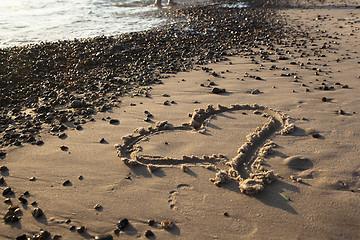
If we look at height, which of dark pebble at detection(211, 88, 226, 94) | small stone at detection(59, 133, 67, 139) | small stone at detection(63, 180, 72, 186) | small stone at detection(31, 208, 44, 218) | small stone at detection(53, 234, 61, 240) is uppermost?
dark pebble at detection(211, 88, 226, 94)

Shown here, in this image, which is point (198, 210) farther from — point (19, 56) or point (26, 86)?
point (19, 56)

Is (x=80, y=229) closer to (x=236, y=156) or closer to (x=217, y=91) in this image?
(x=236, y=156)

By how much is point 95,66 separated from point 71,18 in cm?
763

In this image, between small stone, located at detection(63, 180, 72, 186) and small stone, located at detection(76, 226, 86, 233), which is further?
small stone, located at detection(63, 180, 72, 186)

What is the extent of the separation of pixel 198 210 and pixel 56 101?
12.0ft

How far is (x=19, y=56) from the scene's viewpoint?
757 centimetres

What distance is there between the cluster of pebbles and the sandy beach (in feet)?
0.36

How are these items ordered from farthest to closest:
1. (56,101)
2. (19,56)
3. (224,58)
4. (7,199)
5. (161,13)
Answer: (161,13) < (19,56) < (224,58) < (56,101) < (7,199)

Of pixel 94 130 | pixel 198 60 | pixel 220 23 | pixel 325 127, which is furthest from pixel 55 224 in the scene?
pixel 220 23

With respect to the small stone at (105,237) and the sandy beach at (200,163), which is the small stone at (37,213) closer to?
the sandy beach at (200,163)

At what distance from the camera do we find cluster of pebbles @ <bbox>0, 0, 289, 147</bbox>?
477 cm

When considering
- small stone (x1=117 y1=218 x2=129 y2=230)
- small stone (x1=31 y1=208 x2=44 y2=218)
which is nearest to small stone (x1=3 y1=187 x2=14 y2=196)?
small stone (x1=31 y1=208 x2=44 y2=218)

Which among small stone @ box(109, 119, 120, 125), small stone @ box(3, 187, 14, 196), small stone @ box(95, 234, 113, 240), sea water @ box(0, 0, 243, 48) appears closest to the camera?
small stone @ box(95, 234, 113, 240)

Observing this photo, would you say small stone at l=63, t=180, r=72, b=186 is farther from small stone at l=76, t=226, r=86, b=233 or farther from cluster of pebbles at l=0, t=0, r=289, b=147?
cluster of pebbles at l=0, t=0, r=289, b=147
